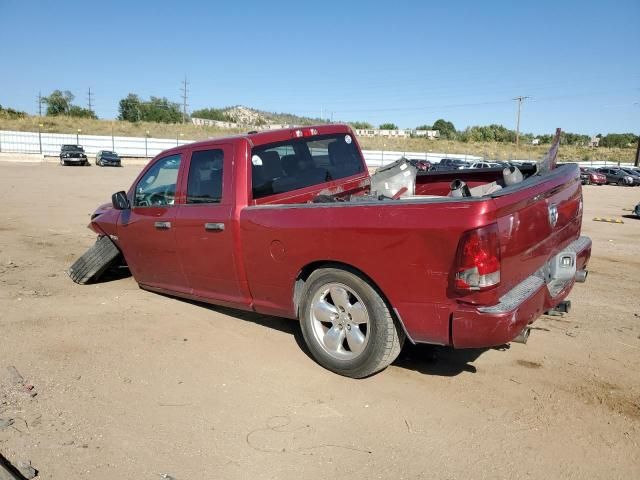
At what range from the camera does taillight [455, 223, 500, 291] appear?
3041 millimetres

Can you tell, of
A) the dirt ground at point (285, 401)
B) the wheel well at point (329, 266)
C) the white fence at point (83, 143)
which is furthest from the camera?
the white fence at point (83, 143)

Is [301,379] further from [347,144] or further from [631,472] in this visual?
[347,144]

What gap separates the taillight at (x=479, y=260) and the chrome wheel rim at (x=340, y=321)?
0.81 meters

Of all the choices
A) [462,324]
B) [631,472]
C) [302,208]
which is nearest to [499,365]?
[462,324]

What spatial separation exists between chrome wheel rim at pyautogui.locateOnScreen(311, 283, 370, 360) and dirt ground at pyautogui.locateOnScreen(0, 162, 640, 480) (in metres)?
0.23

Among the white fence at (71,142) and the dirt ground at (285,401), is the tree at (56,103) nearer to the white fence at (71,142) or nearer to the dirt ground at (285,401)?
the white fence at (71,142)

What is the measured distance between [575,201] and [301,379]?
103 inches

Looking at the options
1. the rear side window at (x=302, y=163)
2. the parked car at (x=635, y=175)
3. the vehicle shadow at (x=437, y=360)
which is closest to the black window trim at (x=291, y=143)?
the rear side window at (x=302, y=163)

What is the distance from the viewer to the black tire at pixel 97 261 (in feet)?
20.6

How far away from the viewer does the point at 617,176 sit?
4041 centimetres

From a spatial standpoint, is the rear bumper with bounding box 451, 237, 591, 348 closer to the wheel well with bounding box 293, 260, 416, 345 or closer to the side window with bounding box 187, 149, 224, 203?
the wheel well with bounding box 293, 260, 416, 345

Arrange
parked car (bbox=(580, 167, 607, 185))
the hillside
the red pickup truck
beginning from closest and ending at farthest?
the red pickup truck, parked car (bbox=(580, 167, 607, 185)), the hillside

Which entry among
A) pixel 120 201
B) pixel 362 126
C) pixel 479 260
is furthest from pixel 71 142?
pixel 362 126

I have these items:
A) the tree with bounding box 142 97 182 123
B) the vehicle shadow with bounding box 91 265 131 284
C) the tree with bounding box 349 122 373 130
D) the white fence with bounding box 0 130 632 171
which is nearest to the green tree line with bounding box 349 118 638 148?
the tree with bounding box 349 122 373 130
